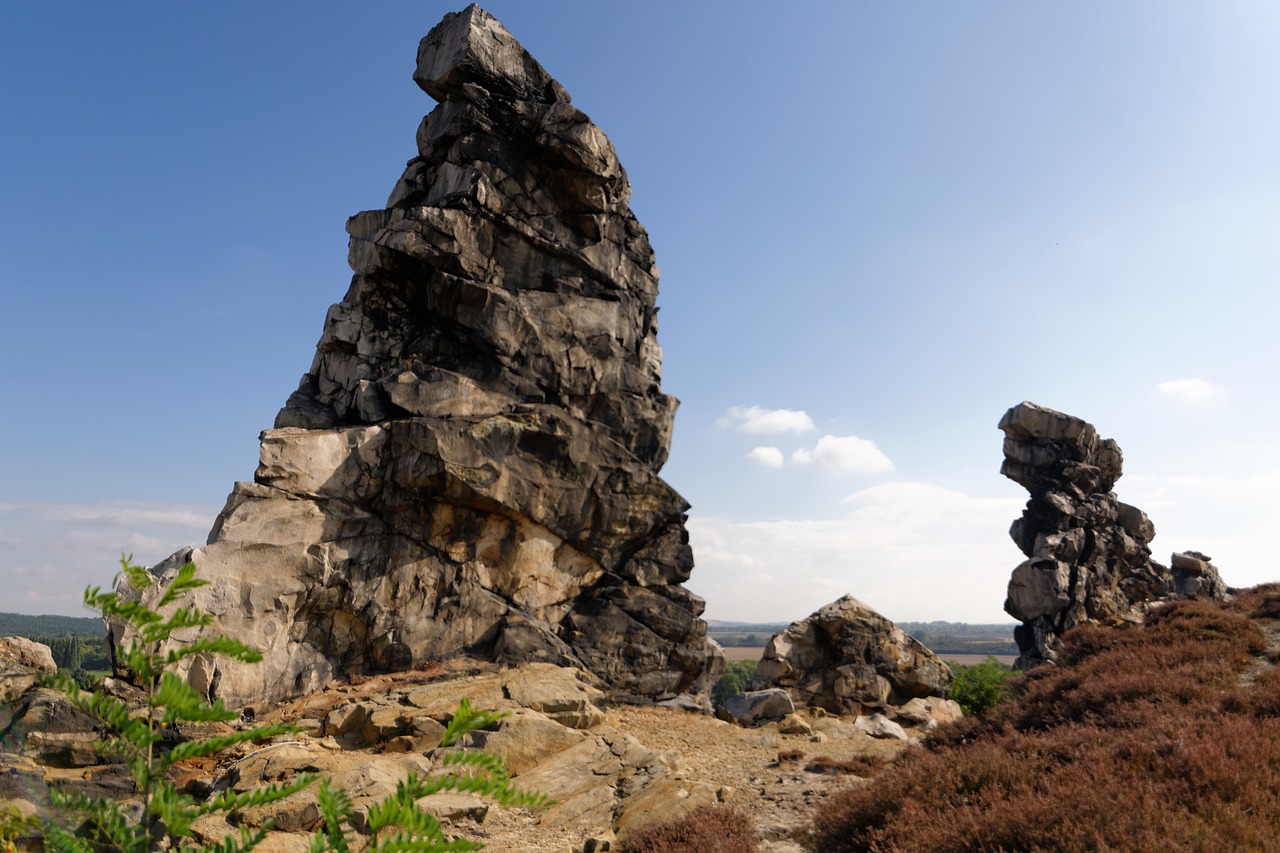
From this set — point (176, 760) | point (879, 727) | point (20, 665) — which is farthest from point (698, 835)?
point (20, 665)

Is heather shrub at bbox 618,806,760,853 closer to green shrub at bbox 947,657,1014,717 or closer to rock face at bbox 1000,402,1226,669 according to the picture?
green shrub at bbox 947,657,1014,717

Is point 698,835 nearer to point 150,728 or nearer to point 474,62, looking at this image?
point 150,728

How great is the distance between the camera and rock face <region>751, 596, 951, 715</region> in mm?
31469

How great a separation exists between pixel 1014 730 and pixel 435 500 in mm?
20443

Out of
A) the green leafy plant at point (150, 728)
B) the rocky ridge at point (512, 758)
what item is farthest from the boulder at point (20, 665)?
the green leafy plant at point (150, 728)

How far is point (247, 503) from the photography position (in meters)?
24.3

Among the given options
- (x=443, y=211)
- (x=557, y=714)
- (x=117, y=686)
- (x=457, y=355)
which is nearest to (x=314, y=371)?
(x=457, y=355)

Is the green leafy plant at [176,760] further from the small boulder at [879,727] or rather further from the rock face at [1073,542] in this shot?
the rock face at [1073,542]

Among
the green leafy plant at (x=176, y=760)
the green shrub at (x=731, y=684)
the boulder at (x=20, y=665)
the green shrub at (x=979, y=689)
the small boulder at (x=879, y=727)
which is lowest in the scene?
the green shrub at (x=731, y=684)

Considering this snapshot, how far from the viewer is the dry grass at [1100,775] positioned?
938cm

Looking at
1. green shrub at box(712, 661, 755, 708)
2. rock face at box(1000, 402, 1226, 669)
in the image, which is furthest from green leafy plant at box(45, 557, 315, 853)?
green shrub at box(712, 661, 755, 708)

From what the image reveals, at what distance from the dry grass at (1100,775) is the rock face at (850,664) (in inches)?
515

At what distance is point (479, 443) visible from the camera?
28.1 m

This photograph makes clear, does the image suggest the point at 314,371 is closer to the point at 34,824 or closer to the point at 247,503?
the point at 247,503
